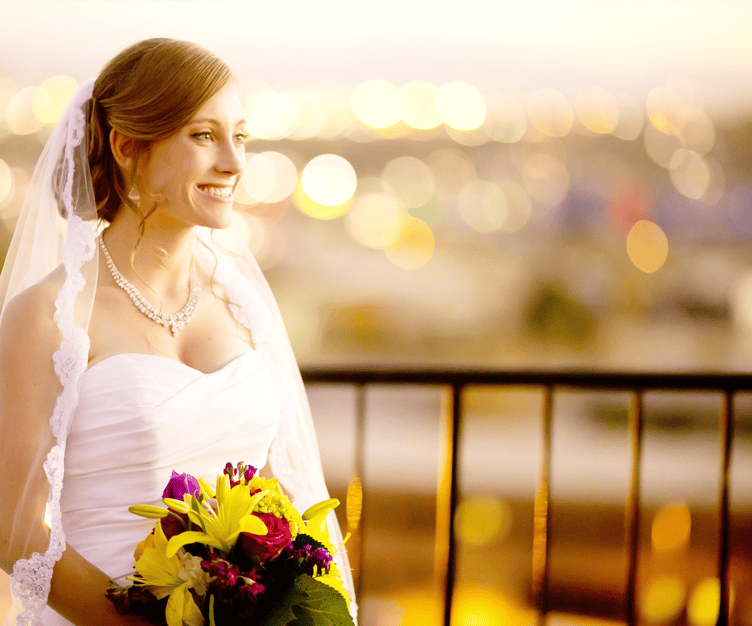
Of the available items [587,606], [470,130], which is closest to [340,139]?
[470,130]

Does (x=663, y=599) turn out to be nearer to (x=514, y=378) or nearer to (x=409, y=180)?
(x=514, y=378)

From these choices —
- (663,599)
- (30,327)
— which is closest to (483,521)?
(663,599)

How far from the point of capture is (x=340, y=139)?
88.2 feet

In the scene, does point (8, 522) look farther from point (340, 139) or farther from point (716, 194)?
point (716, 194)

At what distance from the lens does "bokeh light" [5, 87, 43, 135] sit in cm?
198

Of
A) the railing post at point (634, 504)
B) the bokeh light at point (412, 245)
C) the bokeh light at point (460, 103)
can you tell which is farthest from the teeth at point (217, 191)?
the bokeh light at point (412, 245)

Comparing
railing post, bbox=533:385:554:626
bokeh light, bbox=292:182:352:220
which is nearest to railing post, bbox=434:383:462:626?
railing post, bbox=533:385:554:626

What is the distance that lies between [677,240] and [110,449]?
35.7 m

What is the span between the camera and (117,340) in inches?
58.9

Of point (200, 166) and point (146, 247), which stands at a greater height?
point (200, 166)

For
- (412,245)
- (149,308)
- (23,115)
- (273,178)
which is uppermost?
(273,178)

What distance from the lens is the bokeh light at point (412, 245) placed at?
1490 inches

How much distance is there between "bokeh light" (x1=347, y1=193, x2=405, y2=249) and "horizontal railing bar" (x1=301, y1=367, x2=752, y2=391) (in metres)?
33.6

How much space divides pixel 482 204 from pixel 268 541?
113ft
